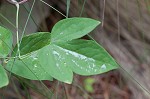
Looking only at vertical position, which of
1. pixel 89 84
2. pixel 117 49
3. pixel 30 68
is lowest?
pixel 89 84

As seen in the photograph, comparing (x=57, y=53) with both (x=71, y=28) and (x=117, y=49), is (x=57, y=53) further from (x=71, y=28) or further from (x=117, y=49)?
(x=117, y=49)

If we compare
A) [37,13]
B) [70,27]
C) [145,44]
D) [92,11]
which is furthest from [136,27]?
[70,27]

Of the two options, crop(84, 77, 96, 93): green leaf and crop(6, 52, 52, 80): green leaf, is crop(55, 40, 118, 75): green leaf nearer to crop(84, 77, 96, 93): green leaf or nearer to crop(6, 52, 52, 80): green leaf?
crop(6, 52, 52, 80): green leaf

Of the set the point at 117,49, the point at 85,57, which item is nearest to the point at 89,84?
the point at 117,49

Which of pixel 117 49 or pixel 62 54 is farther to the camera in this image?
pixel 117 49

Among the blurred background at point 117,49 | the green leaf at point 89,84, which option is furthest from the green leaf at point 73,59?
the green leaf at point 89,84

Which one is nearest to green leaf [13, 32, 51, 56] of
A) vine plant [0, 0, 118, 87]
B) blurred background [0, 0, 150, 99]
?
vine plant [0, 0, 118, 87]

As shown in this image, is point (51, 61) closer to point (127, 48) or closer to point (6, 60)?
point (6, 60)
